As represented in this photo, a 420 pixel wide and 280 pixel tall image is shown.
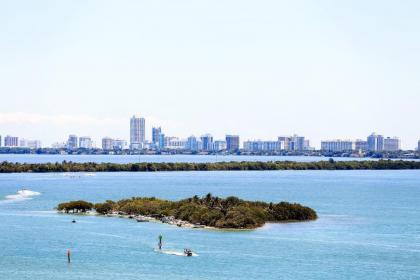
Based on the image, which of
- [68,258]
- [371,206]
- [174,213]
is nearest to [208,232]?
[174,213]

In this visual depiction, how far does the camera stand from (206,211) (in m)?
76.9

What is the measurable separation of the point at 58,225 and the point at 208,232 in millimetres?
13945

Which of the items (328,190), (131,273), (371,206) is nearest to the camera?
(131,273)

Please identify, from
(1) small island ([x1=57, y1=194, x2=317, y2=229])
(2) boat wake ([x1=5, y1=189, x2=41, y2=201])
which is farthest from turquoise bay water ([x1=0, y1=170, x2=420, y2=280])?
(2) boat wake ([x1=5, y1=189, x2=41, y2=201])

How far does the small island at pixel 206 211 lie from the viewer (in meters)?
74.3

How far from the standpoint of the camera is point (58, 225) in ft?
247

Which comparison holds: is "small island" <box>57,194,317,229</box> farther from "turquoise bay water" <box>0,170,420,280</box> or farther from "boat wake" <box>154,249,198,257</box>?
"boat wake" <box>154,249,198,257</box>

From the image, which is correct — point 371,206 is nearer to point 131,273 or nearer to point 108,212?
point 108,212

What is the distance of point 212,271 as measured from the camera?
5306 centimetres

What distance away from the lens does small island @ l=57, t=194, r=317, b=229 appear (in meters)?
74.3

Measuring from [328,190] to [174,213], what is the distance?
59420 mm

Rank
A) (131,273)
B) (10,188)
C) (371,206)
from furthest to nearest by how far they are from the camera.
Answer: (10,188) < (371,206) < (131,273)

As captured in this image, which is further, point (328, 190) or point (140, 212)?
point (328, 190)

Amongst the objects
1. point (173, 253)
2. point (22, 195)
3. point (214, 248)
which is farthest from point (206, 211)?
point (22, 195)
